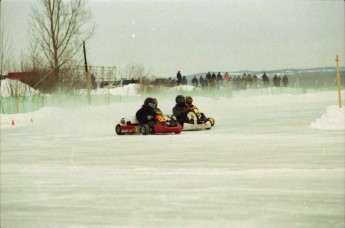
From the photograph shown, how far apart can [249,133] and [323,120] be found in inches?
67.5

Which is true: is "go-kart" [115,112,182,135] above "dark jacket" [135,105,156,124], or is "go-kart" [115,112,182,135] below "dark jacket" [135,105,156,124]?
below

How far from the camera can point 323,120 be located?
32.8ft

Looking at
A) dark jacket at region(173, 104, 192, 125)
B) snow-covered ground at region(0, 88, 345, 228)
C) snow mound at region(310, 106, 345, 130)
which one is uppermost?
dark jacket at region(173, 104, 192, 125)

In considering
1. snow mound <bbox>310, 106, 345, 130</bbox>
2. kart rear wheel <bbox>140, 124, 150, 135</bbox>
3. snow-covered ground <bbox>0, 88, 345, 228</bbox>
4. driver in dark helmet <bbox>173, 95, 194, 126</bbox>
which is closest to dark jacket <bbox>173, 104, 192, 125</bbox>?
driver in dark helmet <bbox>173, 95, 194, 126</bbox>

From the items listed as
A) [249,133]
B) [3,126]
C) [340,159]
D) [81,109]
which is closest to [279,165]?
[340,159]

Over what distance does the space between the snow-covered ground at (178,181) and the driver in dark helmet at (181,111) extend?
1604 mm

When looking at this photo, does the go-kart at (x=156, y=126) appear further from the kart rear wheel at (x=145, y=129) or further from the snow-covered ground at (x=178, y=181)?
the snow-covered ground at (x=178, y=181)

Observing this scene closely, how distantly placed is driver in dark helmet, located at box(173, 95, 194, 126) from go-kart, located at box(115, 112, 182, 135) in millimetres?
581

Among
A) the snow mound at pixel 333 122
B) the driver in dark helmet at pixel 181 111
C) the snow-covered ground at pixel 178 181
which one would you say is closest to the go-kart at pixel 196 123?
the driver in dark helmet at pixel 181 111

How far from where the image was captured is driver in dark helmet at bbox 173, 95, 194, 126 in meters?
10.3

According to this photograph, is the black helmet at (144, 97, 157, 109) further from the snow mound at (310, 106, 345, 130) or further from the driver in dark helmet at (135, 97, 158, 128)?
the snow mound at (310, 106, 345, 130)

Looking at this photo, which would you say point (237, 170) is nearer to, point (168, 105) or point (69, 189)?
point (69, 189)

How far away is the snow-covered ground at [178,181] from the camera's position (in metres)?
3.54

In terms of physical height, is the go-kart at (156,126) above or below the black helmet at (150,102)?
below
